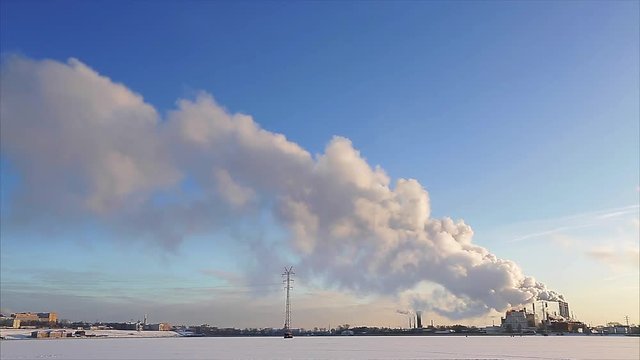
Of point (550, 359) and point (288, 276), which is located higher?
point (288, 276)

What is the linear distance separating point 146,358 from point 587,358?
146ft

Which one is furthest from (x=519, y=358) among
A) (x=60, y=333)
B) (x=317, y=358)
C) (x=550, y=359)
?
(x=60, y=333)

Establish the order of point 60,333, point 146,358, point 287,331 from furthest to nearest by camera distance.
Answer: point 60,333 → point 287,331 → point 146,358

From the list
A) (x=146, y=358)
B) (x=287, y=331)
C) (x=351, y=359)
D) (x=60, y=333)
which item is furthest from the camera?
(x=60, y=333)

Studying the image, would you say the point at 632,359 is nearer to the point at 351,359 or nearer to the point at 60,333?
the point at 351,359

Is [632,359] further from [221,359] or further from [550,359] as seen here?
[221,359]

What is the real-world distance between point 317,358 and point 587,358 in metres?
26.8

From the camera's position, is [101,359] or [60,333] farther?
[60,333]

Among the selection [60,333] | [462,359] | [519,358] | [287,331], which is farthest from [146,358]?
[60,333]

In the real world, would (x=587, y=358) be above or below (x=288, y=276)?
below

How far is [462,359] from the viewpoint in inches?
1841

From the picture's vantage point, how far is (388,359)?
46.9 meters

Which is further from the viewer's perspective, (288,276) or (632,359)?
(288,276)

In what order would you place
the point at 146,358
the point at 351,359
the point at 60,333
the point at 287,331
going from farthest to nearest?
the point at 60,333
the point at 287,331
the point at 146,358
the point at 351,359
